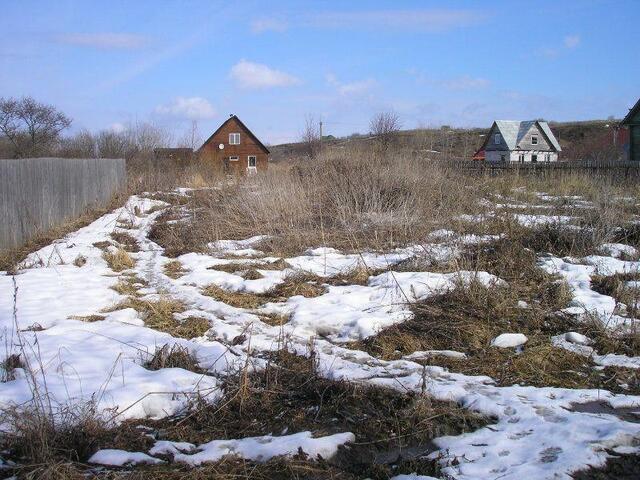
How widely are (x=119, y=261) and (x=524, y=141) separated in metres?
48.8

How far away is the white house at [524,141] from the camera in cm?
4994

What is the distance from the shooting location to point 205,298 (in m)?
5.88

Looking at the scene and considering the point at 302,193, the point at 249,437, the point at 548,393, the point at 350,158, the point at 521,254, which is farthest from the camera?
the point at 350,158

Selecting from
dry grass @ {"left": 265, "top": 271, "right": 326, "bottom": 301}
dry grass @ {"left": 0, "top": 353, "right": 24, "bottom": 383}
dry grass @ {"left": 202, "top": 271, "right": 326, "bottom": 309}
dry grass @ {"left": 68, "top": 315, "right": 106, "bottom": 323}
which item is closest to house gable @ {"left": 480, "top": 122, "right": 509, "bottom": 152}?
dry grass @ {"left": 265, "top": 271, "right": 326, "bottom": 301}

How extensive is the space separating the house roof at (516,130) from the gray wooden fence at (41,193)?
42523 mm

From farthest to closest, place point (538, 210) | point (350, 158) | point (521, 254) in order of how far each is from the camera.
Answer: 1. point (350, 158)
2. point (538, 210)
3. point (521, 254)

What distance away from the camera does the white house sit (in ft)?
164

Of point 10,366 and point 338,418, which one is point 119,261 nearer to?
point 10,366

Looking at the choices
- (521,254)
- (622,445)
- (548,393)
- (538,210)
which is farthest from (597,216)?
(622,445)

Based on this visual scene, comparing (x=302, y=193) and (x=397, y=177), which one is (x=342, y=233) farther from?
(x=397, y=177)

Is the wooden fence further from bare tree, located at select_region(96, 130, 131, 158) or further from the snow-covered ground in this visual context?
bare tree, located at select_region(96, 130, 131, 158)

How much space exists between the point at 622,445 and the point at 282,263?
5.21 metres

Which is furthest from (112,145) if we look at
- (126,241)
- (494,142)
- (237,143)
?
(494,142)

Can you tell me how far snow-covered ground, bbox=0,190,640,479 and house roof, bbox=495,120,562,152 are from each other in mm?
45553
